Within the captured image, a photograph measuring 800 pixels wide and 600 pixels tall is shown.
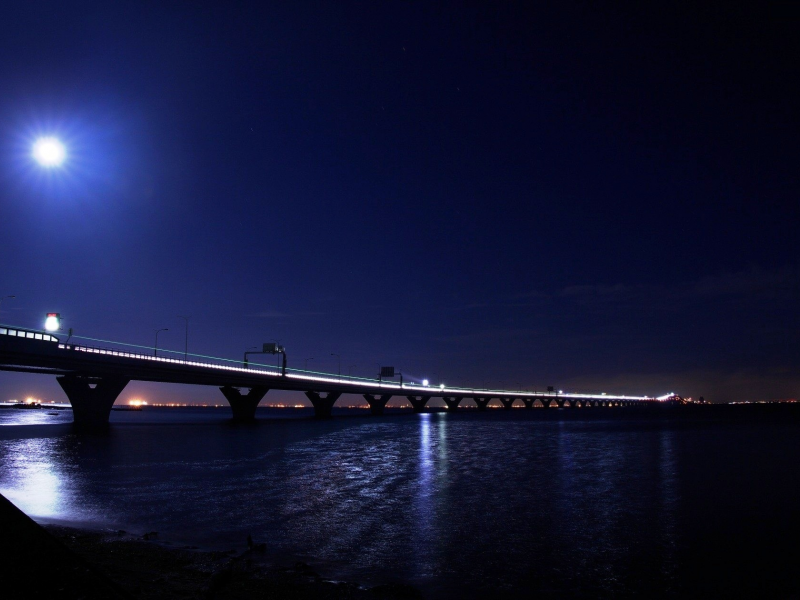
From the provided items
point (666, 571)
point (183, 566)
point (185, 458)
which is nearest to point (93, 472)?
point (185, 458)

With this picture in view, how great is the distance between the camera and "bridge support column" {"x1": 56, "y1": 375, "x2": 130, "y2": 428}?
8212 centimetres

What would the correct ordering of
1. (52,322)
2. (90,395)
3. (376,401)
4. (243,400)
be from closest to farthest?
(52,322) < (90,395) < (243,400) < (376,401)

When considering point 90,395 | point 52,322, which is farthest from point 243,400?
point 52,322

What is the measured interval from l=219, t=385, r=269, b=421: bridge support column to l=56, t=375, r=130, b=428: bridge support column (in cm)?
4380

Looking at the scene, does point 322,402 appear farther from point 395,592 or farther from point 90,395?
point 395,592

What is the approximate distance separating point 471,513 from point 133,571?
14.1m

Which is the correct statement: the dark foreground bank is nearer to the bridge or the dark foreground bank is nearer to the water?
the water

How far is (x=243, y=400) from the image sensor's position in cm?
13050

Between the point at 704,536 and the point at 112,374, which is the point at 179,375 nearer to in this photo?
the point at 112,374

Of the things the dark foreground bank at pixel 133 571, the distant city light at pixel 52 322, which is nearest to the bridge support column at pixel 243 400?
the distant city light at pixel 52 322

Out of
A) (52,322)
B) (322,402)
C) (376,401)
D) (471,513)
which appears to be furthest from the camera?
(376,401)

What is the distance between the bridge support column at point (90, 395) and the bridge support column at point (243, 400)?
144ft

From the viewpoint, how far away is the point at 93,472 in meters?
35.3

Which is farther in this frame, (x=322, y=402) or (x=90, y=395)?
(x=322, y=402)
